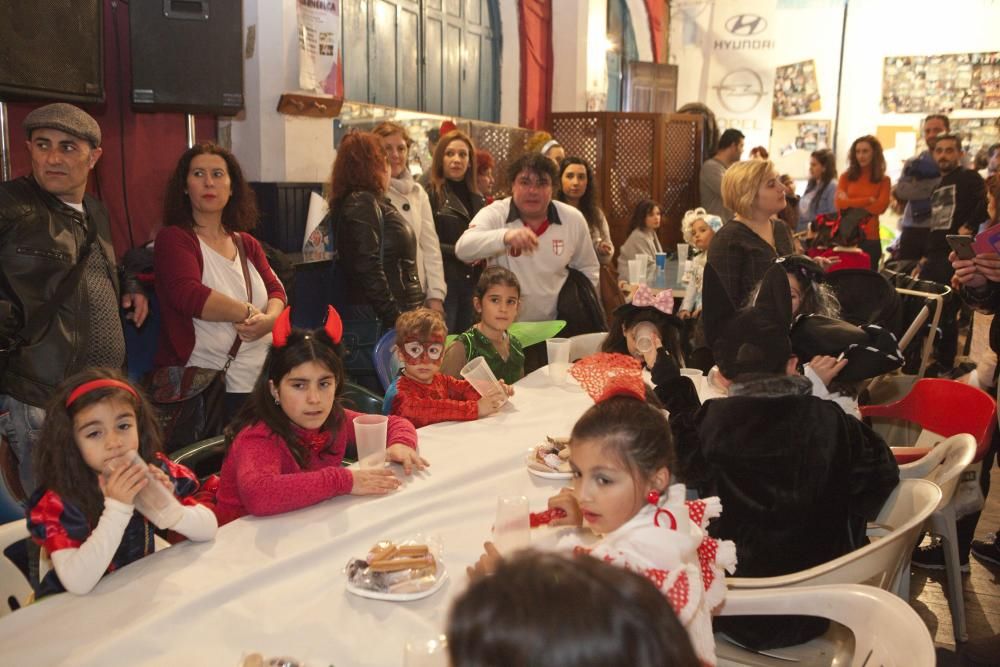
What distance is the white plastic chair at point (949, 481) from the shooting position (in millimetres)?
2232

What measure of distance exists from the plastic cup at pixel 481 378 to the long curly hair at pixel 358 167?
1537mm

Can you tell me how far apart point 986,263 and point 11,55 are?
3.58m

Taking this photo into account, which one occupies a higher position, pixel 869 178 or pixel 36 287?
pixel 869 178

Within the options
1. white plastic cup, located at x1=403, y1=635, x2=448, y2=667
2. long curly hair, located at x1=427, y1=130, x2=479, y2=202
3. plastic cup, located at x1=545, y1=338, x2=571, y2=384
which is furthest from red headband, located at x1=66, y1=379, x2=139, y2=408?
long curly hair, located at x1=427, y1=130, x2=479, y2=202

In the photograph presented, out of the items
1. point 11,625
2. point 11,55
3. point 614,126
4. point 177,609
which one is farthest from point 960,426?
point 614,126

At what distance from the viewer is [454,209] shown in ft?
16.6

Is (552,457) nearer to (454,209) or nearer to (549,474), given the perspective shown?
(549,474)

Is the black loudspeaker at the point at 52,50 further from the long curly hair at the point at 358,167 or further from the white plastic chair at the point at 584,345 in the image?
the white plastic chair at the point at 584,345

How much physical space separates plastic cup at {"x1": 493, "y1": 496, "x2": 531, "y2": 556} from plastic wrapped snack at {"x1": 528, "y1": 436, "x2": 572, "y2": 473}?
552 mm

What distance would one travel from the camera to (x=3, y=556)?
1842 mm

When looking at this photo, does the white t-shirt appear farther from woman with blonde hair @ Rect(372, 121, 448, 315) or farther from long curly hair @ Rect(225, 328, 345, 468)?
woman with blonde hair @ Rect(372, 121, 448, 315)

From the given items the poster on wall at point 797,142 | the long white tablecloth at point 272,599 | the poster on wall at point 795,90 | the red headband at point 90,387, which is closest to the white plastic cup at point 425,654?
the long white tablecloth at point 272,599

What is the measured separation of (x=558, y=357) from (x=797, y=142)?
10.6 m

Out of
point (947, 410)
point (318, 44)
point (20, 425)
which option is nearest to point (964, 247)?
point (947, 410)
